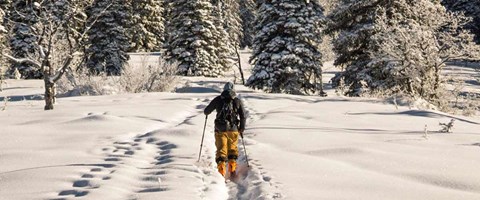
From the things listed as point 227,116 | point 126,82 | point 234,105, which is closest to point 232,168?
point 227,116

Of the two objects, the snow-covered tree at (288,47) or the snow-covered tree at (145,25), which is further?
the snow-covered tree at (145,25)

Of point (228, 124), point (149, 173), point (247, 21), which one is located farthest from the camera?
point (247, 21)

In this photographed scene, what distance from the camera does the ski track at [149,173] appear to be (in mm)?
5797

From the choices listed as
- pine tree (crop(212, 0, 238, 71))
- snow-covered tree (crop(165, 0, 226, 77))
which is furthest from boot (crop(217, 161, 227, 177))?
pine tree (crop(212, 0, 238, 71))

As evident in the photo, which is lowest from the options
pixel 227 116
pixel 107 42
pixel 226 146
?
pixel 226 146

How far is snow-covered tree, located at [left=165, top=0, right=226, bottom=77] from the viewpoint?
121 ft

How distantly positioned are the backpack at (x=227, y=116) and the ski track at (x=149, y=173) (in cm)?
65

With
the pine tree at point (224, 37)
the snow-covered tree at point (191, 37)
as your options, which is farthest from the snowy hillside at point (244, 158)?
the pine tree at point (224, 37)

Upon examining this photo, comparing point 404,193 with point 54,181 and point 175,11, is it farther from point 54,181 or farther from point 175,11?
point 175,11

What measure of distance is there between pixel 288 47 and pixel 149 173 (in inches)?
754

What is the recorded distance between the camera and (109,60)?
37.0 m

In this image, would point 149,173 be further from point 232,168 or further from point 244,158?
point 244,158

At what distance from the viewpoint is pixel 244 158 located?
820 cm

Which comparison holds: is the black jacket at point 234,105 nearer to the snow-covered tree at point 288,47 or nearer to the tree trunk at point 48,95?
the tree trunk at point 48,95
